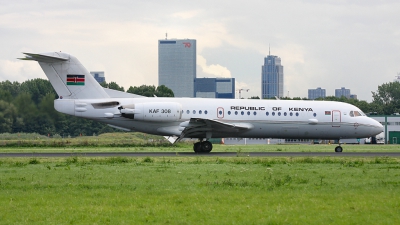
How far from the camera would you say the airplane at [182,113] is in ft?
100

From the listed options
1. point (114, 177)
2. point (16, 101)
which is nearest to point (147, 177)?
point (114, 177)

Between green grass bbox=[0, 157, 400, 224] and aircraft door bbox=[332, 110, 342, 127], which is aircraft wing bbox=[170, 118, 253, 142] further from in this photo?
green grass bbox=[0, 157, 400, 224]

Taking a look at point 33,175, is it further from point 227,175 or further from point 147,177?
point 227,175

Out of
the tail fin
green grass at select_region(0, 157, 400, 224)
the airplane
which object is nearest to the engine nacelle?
→ the airplane

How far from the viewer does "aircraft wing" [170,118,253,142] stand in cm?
Answer: 2958

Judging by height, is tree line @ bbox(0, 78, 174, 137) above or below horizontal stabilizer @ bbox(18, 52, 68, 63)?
below

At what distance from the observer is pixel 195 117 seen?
3131 cm

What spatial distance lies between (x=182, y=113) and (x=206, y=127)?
1.78m

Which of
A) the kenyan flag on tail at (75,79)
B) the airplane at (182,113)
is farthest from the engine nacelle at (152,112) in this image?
the kenyan flag on tail at (75,79)

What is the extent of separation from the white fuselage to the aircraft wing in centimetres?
14

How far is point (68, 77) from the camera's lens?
3078 cm

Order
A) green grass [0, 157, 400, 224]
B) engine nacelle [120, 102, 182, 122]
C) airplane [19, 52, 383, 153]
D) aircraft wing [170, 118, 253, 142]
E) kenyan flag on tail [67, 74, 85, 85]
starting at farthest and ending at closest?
1. kenyan flag on tail [67, 74, 85, 85]
2. airplane [19, 52, 383, 153]
3. engine nacelle [120, 102, 182, 122]
4. aircraft wing [170, 118, 253, 142]
5. green grass [0, 157, 400, 224]

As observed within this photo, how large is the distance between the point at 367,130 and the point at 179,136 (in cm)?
1234

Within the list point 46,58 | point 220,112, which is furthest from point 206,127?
point 46,58
